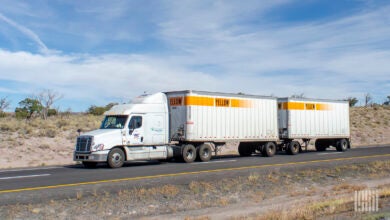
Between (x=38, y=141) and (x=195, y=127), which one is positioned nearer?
(x=195, y=127)

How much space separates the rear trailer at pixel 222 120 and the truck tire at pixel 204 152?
3.5 inches

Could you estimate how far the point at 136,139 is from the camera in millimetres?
21281

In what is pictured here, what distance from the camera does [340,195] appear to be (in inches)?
533

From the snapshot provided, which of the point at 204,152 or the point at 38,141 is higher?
the point at 38,141

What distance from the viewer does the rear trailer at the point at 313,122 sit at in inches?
1161

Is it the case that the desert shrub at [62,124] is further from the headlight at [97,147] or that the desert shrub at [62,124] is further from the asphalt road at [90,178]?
the asphalt road at [90,178]

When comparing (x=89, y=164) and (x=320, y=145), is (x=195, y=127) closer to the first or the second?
(x=89, y=164)

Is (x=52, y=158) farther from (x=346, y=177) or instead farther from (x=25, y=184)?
(x=346, y=177)

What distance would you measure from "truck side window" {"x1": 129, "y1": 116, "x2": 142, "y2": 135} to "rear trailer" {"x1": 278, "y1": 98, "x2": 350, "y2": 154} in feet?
38.4

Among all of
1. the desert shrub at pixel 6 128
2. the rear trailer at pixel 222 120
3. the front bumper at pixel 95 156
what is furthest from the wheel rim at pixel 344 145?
the desert shrub at pixel 6 128

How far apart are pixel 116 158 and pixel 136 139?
1481mm

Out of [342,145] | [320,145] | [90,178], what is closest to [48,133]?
[90,178]

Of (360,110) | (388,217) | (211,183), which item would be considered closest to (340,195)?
(211,183)

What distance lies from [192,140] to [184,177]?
6732 mm
